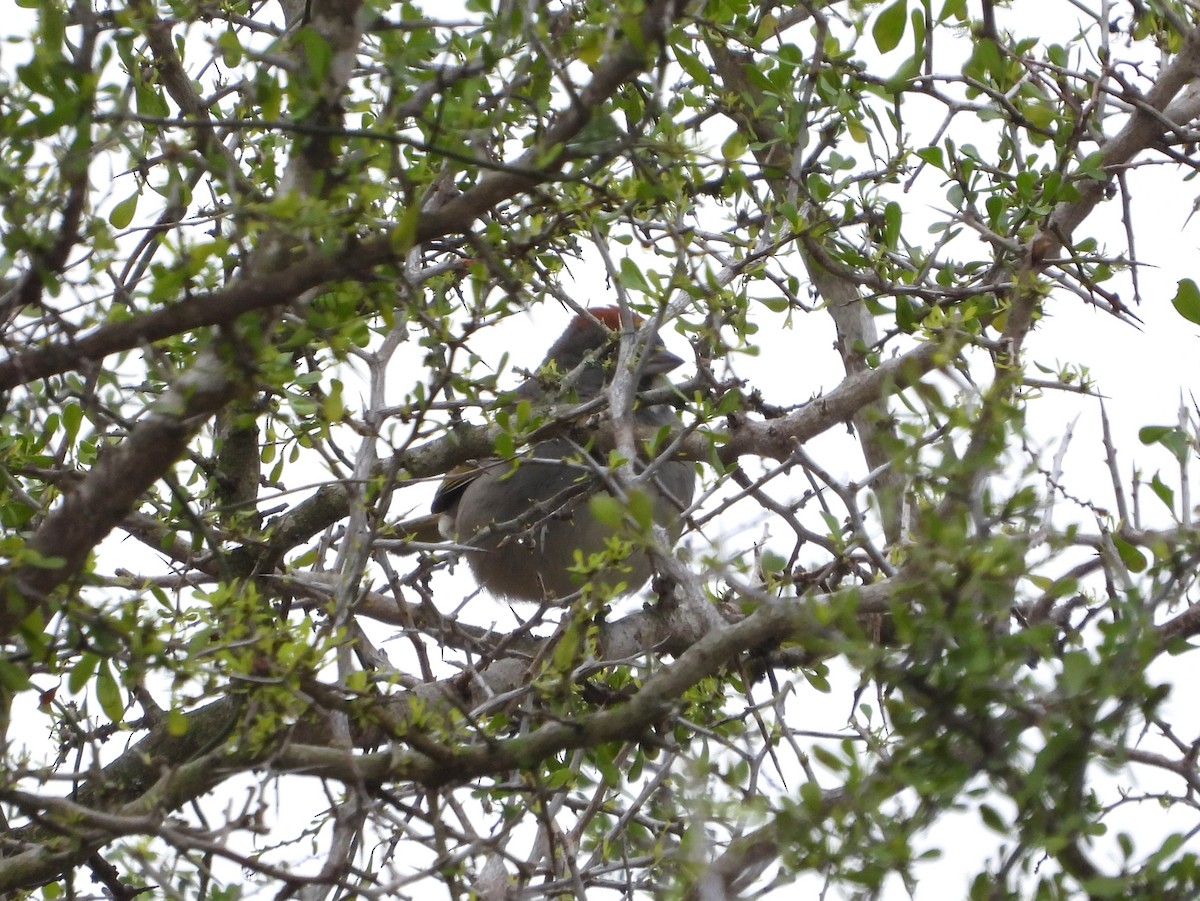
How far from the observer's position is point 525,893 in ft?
7.47

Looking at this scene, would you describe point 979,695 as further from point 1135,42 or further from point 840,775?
point 1135,42

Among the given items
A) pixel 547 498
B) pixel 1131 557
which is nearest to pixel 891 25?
pixel 1131 557

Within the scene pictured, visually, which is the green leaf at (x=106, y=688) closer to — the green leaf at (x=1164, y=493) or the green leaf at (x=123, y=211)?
the green leaf at (x=123, y=211)

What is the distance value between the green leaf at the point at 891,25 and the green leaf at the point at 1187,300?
693 mm

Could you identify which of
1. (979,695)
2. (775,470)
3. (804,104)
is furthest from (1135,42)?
(979,695)

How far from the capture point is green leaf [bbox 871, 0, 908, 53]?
8.19 feet

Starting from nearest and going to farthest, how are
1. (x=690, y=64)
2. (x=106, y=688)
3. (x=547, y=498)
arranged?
(x=106, y=688), (x=690, y=64), (x=547, y=498)

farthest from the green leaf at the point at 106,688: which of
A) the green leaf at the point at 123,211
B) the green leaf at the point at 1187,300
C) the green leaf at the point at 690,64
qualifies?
the green leaf at the point at 1187,300

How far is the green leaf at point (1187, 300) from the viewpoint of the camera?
242cm

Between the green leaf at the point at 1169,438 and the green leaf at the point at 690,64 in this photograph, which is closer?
the green leaf at the point at 1169,438

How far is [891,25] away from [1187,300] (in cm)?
74

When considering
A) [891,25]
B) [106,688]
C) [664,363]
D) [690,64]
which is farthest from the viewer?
[664,363]

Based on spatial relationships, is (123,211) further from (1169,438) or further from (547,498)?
(547,498)

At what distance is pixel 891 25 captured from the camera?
8.21 feet
